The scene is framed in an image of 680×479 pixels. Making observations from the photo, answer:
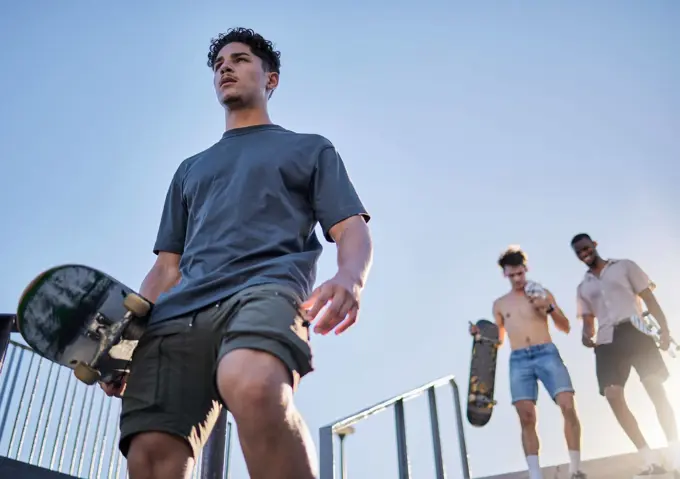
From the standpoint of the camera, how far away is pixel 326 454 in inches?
166

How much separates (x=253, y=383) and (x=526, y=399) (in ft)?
15.8

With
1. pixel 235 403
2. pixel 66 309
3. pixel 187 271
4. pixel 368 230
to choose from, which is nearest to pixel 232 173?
pixel 187 271

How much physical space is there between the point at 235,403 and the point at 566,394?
4.80 m

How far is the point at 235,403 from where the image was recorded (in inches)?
57.4

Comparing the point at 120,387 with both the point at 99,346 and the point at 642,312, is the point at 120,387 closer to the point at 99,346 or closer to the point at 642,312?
the point at 99,346

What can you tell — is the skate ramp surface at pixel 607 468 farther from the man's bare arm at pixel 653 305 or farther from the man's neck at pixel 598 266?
the man's neck at pixel 598 266

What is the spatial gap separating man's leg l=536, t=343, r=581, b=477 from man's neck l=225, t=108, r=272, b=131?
4.26 m

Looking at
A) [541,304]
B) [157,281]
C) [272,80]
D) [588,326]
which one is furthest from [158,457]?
[588,326]

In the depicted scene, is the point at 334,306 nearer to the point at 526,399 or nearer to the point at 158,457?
the point at 158,457

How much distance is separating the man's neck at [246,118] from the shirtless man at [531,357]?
4.21 meters

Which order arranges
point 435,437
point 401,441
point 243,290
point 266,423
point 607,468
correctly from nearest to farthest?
point 266,423, point 243,290, point 401,441, point 607,468, point 435,437

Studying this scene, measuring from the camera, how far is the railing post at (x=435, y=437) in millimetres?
5266

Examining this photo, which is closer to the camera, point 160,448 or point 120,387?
point 160,448

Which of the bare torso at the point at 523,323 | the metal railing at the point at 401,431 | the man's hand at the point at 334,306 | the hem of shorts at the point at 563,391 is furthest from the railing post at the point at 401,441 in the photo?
the man's hand at the point at 334,306
